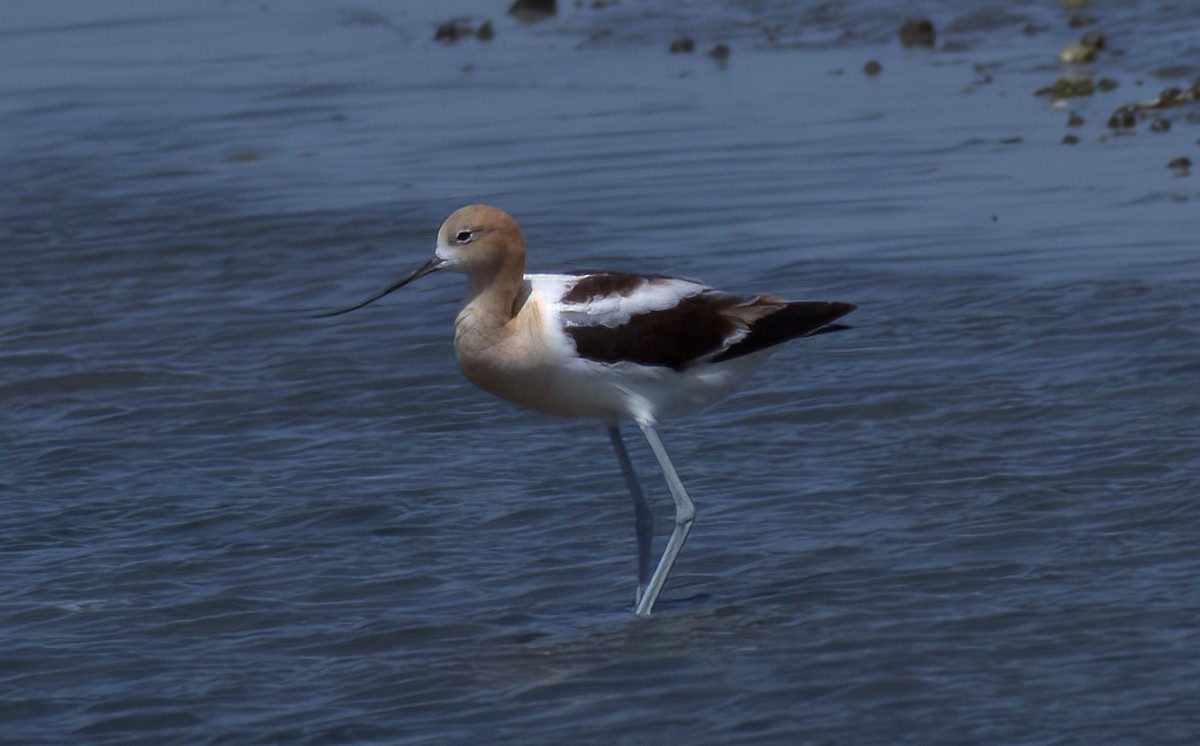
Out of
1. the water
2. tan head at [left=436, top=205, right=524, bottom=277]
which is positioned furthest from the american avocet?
the water

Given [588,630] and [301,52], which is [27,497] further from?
[301,52]

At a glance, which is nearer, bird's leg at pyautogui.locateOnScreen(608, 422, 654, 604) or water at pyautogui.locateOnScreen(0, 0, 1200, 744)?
water at pyautogui.locateOnScreen(0, 0, 1200, 744)

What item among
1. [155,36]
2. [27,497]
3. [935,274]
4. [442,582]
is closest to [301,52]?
[155,36]

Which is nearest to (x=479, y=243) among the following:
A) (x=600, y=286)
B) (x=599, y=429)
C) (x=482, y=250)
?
(x=482, y=250)

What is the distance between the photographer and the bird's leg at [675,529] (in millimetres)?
5535

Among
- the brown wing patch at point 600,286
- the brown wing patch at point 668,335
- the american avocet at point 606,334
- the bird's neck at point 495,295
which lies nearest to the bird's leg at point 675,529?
the american avocet at point 606,334

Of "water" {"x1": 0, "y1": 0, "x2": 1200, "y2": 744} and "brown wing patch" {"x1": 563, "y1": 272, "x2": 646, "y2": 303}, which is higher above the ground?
"brown wing patch" {"x1": 563, "y1": 272, "x2": 646, "y2": 303}

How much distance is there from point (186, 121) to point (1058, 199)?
17.7 feet

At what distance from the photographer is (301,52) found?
14.4 meters

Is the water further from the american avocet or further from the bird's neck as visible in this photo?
the bird's neck

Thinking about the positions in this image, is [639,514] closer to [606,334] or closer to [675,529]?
[675,529]

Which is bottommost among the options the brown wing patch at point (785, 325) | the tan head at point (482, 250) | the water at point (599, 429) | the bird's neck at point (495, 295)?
the water at point (599, 429)

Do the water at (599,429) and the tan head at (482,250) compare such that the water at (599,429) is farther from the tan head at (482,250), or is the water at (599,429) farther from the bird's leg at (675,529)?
the tan head at (482,250)

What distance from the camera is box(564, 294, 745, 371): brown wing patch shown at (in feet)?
18.2
